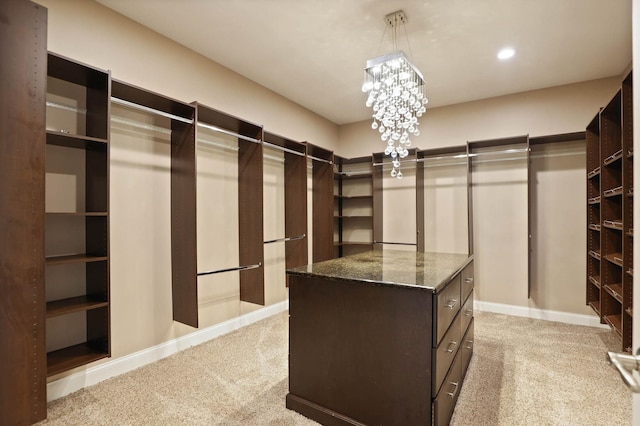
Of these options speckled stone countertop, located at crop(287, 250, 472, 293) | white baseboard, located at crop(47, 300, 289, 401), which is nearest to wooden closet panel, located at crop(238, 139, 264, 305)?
white baseboard, located at crop(47, 300, 289, 401)

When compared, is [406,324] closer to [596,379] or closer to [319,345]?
[319,345]

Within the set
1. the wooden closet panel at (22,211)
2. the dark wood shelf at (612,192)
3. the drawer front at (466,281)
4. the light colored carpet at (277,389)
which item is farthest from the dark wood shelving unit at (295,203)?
the dark wood shelf at (612,192)

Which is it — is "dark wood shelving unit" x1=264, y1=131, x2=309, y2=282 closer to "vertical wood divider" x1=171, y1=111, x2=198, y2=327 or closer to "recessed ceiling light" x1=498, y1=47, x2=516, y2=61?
"vertical wood divider" x1=171, y1=111, x2=198, y2=327

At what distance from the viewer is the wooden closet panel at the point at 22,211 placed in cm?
170

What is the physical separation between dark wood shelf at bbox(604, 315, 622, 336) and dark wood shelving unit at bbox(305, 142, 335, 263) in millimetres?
2906

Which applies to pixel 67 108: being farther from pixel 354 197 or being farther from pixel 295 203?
pixel 354 197

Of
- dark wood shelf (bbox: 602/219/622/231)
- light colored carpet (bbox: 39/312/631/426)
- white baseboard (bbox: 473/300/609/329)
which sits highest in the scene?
dark wood shelf (bbox: 602/219/622/231)

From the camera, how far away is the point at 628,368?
24.2 inches

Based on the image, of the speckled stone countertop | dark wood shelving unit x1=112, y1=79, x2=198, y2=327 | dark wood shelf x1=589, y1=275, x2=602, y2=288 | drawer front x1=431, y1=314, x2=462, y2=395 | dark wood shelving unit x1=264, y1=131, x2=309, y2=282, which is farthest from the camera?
dark wood shelving unit x1=264, y1=131, x2=309, y2=282

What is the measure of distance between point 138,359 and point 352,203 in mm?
3477

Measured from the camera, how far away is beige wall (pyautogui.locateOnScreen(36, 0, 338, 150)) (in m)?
2.28

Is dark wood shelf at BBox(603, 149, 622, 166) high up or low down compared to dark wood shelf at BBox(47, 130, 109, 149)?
down

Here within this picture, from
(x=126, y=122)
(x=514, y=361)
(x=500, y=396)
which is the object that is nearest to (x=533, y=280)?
(x=514, y=361)

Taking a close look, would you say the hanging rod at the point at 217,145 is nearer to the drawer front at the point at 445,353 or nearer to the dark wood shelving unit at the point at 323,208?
the dark wood shelving unit at the point at 323,208
